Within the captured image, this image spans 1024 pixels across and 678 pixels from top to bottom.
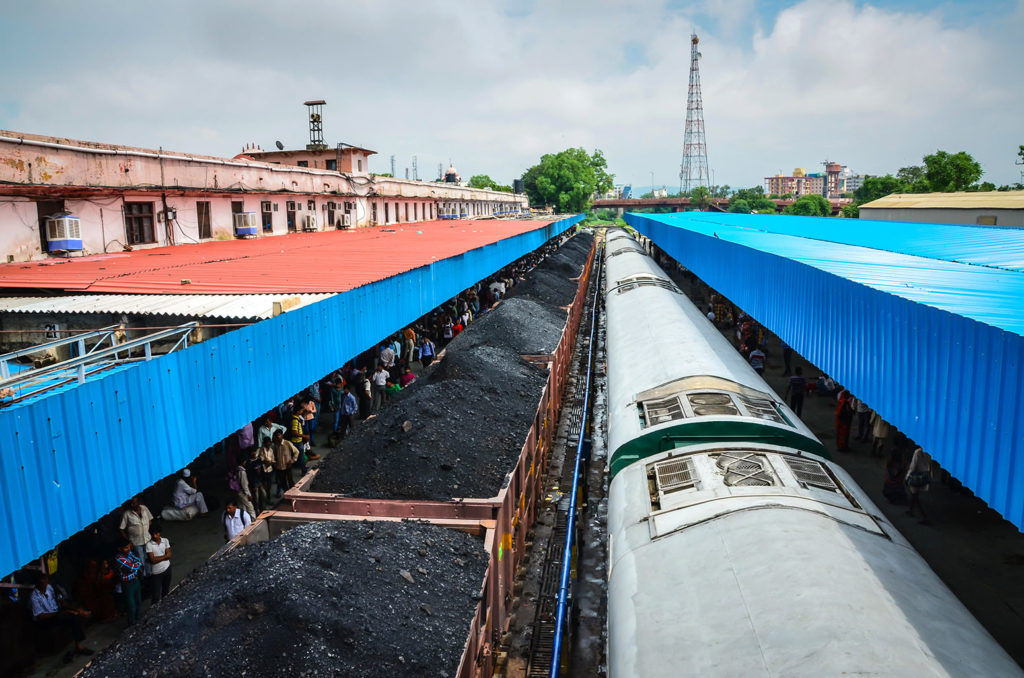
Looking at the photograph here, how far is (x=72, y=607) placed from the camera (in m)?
6.65

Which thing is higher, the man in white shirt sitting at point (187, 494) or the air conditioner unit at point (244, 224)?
the air conditioner unit at point (244, 224)

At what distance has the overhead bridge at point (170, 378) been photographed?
447 centimetres

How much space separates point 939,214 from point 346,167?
99.0ft

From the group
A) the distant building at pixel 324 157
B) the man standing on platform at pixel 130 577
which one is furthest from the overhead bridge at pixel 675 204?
the man standing on platform at pixel 130 577

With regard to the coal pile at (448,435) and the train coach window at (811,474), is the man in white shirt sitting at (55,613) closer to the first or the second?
the coal pile at (448,435)

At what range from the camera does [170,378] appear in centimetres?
589

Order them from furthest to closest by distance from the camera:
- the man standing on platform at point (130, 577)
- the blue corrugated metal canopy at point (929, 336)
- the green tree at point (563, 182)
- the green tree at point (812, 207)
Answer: the green tree at point (563, 182) → the green tree at point (812, 207) → the man standing on platform at point (130, 577) → the blue corrugated metal canopy at point (929, 336)

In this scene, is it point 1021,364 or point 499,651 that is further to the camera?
point 499,651

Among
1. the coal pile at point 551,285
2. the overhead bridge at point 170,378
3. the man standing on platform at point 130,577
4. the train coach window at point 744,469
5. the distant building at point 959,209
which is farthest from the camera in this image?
the distant building at point 959,209

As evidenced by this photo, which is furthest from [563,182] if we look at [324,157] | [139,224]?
[139,224]

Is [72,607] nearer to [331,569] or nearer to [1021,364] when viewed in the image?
[331,569]

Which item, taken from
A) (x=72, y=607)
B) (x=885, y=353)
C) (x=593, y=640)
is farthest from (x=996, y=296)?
(x=72, y=607)

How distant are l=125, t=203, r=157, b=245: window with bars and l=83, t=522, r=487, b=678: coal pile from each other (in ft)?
37.7

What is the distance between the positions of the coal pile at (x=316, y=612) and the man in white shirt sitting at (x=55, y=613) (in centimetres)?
244
